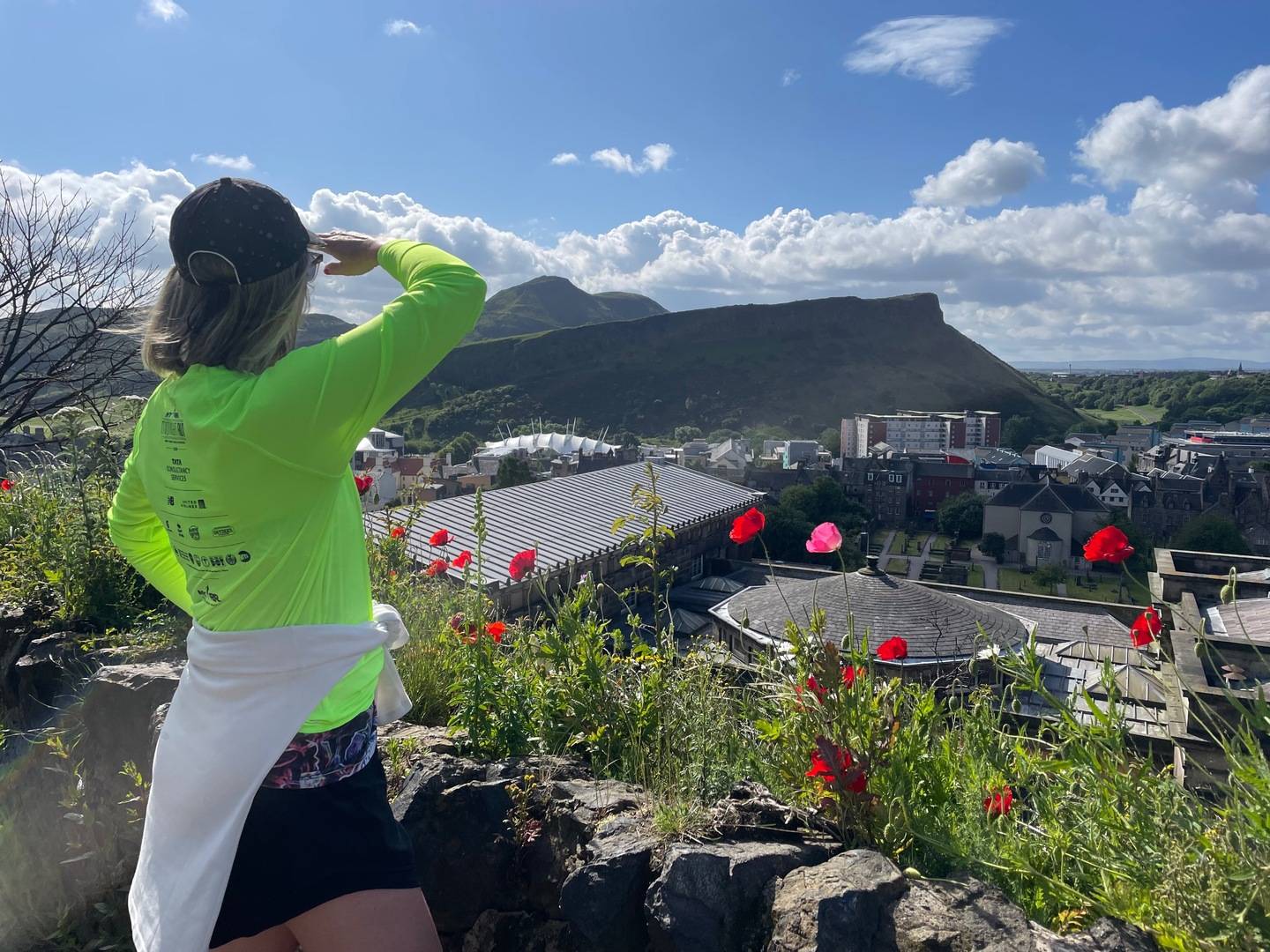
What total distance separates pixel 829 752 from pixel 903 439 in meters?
70.0

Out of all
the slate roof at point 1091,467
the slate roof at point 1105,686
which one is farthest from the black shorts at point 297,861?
the slate roof at point 1091,467

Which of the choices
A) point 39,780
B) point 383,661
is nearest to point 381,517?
point 39,780

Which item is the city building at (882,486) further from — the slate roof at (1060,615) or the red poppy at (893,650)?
the red poppy at (893,650)

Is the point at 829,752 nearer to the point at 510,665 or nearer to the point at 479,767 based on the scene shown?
the point at 479,767

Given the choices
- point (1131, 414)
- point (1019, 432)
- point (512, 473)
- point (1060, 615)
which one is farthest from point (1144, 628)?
point (1131, 414)

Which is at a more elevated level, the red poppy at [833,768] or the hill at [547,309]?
the hill at [547,309]

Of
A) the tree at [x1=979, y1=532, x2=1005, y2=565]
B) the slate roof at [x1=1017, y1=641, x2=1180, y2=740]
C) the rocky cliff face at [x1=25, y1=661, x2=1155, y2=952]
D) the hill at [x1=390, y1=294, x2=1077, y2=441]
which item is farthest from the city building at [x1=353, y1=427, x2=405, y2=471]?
the rocky cliff face at [x1=25, y1=661, x2=1155, y2=952]

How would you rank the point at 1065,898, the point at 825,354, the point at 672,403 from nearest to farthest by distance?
the point at 1065,898 → the point at 672,403 → the point at 825,354

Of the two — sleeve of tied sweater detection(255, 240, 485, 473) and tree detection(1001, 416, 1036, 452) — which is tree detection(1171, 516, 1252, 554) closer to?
sleeve of tied sweater detection(255, 240, 485, 473)

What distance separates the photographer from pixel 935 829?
5.21 feet

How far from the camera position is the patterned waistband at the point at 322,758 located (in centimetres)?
133

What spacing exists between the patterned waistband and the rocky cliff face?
52 centimetres

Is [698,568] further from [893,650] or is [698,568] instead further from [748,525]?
[893,650]

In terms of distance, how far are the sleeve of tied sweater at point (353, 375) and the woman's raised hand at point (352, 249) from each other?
253 mm
